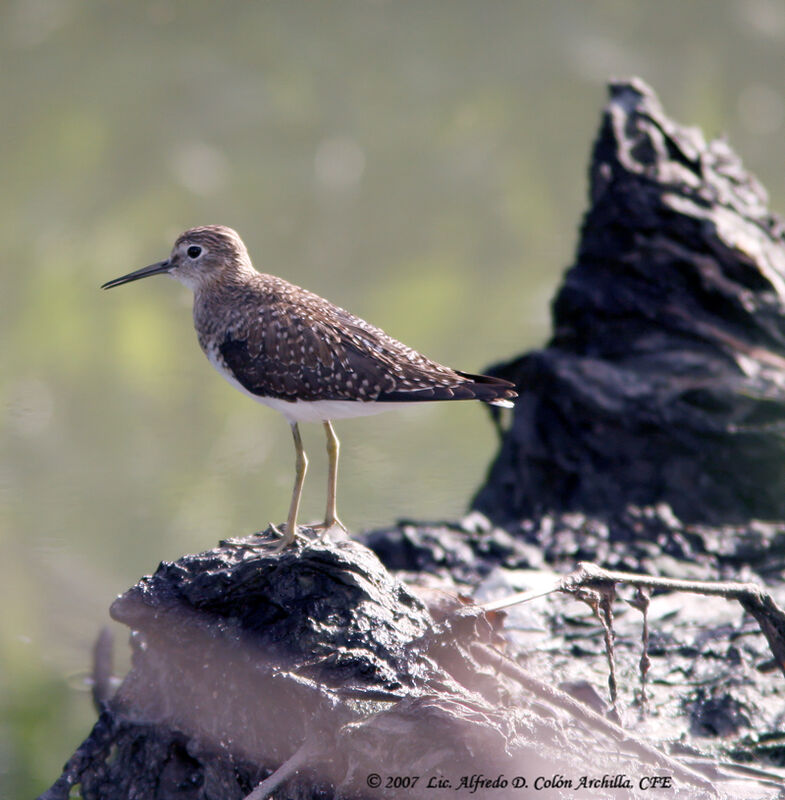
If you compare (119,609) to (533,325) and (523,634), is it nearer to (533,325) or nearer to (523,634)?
(523,634)

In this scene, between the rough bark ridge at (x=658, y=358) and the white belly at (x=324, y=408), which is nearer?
the white belly at (x=324, y=408)

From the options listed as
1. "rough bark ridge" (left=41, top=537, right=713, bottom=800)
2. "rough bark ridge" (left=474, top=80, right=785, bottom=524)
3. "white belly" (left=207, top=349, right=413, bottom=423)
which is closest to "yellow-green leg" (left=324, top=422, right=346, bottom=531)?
"white belly" (left=207, top=349, right=413, bottom=423)

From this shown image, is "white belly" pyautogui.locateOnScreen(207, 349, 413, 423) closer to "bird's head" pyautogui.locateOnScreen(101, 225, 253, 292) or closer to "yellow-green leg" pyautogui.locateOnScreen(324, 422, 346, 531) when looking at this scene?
"yellow-green leg" pyautogui.locateOnScreen(324, 422, 346, 531)

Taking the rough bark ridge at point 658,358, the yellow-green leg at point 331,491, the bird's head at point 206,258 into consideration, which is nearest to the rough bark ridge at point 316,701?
the yellow-green leg at point 331,491

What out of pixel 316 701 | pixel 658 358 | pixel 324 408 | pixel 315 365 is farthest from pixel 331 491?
pixel 658 358

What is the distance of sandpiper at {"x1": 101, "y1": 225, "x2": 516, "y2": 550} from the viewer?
5254 mm

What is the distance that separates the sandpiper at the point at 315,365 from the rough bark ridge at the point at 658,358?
6.96 ft

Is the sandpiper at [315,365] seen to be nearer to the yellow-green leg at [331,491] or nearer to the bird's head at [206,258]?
the yellow-green leg at [331,491]

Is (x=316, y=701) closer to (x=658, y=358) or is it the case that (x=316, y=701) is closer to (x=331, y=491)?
(x=331, y=491)

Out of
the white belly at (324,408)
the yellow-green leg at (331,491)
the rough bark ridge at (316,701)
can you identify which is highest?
the white belly at (324,408)

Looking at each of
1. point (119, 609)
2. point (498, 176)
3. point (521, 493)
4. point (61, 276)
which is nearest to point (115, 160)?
point (61, 276)

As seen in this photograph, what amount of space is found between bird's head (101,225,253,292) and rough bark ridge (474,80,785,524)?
2.40 metres

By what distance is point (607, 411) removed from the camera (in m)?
7.31

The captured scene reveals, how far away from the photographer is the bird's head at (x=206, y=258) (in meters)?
6.15
